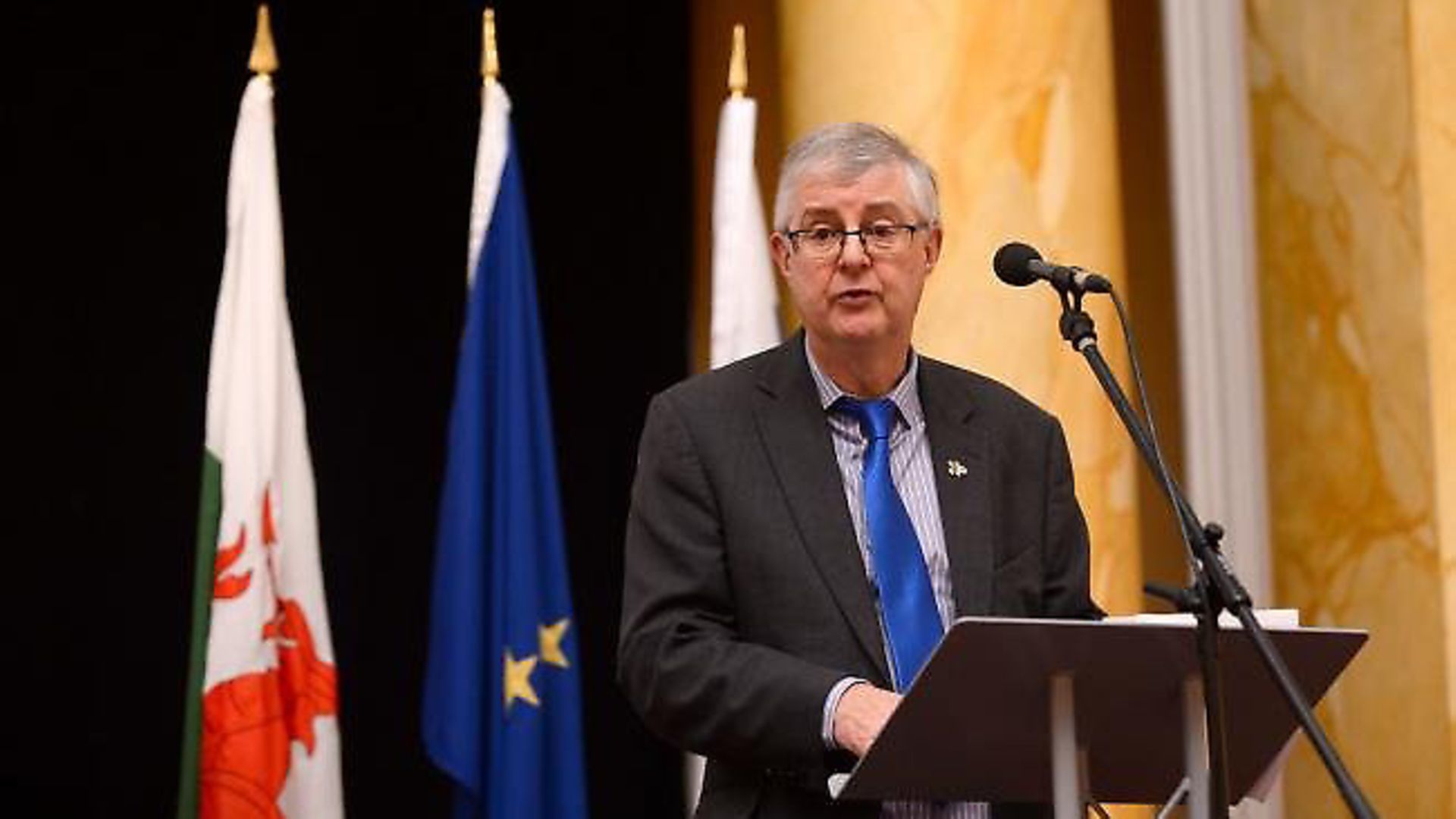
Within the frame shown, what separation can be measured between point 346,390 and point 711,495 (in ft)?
11.1

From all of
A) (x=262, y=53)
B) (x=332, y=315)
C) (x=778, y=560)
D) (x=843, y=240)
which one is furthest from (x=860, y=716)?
(x=332, y=315)

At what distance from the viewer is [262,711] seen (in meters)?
5.59

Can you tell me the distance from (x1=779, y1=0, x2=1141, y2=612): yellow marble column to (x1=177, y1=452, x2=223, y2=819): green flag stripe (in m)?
1.64

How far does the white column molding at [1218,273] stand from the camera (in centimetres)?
620

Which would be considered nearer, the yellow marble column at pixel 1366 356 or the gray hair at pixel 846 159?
the gray hair at pixel 846 159

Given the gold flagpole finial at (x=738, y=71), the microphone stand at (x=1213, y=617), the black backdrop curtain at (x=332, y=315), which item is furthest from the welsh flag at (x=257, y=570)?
the microphone stand at (x=1213, y=617)

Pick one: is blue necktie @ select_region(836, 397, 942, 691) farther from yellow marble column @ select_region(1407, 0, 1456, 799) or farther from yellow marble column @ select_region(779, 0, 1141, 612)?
yellow marble column @ select_region(1407, 0, 1456, 799)

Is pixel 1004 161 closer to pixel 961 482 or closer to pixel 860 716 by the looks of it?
pixel 961 482

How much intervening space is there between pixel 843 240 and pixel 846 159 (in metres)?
0.13

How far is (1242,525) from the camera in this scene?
20.2 ft

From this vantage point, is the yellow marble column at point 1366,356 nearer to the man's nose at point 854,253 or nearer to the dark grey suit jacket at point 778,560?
the dark grey suit jacket at point 778,560

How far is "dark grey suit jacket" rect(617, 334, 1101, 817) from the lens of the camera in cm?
355

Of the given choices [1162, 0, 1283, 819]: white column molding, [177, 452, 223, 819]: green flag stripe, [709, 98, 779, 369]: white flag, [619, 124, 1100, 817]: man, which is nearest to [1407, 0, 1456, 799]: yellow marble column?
[1162, 0, 1283, 819]: white column molding

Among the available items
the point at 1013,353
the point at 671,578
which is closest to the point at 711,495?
the point at 671,578
